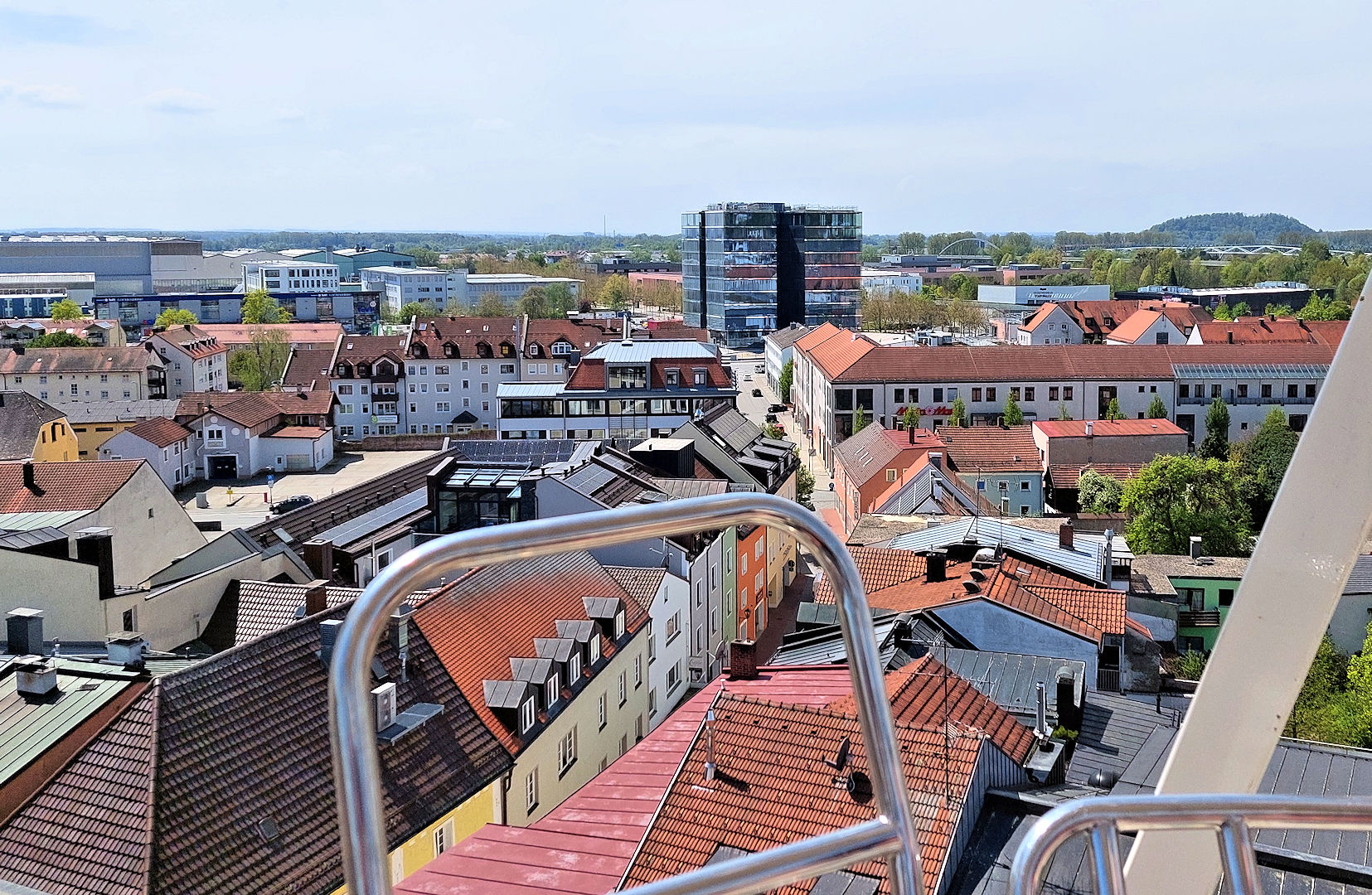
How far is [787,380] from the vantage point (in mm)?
55562

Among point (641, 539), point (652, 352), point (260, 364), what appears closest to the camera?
point (641, 539)

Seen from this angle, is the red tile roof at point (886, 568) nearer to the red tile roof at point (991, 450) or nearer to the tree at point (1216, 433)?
the red tile roof at point (991, 450)

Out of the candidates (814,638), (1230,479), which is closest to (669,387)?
(1230,479)

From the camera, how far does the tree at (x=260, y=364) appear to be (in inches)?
2283

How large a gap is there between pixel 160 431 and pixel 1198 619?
105 ft

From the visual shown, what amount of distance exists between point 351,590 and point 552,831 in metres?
7.95

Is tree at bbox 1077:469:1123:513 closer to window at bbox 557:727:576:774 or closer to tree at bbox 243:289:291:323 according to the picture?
window at bbox 557:727:576:774

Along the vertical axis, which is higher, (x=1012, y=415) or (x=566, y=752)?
(x=1012, y=415)

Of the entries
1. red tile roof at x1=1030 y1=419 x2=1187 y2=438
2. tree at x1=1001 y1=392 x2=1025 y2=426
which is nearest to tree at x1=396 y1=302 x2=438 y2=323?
tree at x1=1001 y1=392 x2=1025 y2=426

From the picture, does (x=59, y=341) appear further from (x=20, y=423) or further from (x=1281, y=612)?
(x=1281, y=612)

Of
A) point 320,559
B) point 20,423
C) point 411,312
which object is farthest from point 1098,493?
point 411,312

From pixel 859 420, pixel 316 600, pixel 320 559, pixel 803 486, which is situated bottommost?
pixel 803 486

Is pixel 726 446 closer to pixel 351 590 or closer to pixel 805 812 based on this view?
pixel 351 590

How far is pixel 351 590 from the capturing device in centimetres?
1391
